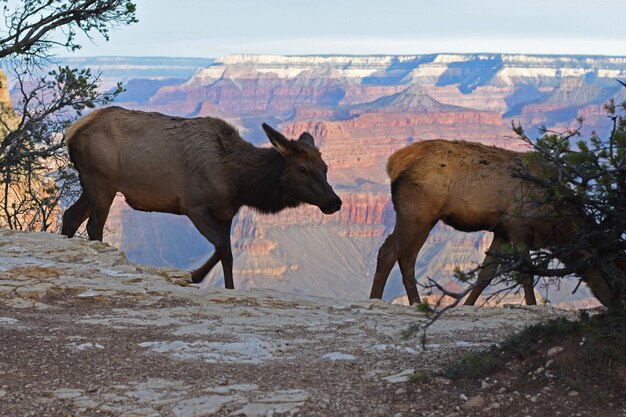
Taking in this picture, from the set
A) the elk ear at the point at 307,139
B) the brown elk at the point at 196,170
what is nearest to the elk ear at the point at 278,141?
the brown elk at the point at 196,170

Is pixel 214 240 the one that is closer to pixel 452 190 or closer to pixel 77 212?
pixel 77 212

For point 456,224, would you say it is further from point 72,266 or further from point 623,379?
point 623,379

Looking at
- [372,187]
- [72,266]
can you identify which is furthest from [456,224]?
[372,187]

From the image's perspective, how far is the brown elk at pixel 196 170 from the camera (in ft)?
43.5

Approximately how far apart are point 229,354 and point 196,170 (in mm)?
5845

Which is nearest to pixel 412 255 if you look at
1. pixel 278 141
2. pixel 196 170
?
pixel 278 141

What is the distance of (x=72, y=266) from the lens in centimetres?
1162

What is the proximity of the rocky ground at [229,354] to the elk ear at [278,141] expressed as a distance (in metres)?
2.59

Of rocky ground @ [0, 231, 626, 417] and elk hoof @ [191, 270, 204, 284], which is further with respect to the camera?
elk hoof @ [191, 270, 204, 284]

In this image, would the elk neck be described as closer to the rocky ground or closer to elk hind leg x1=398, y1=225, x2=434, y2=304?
elk hind leg x1=398, y1=225, x2=434, y2=304

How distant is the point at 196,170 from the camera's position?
525 inches

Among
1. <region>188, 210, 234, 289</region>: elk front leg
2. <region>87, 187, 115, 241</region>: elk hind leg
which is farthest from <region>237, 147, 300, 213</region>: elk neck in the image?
<region>87, 187, 115, 241</region>: elk hind leg

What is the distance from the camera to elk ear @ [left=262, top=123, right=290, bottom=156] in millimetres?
13109

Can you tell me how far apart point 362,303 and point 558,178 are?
5031 millimetres
